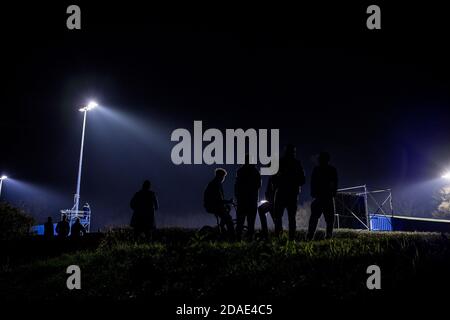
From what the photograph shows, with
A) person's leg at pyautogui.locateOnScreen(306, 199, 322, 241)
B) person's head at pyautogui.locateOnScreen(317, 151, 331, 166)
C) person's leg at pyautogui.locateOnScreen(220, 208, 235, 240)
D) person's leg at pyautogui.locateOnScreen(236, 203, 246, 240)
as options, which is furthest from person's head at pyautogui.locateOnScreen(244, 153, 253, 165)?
person's leg at pyautogui.locateOnScreen(306, 199, 322, 241)

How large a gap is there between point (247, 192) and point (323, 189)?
183cm

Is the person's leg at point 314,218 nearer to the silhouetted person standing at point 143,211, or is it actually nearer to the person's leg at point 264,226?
the person's leg at point 264,226

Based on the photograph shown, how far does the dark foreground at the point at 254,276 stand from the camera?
180 inches

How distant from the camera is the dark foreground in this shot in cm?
458

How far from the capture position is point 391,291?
438cm

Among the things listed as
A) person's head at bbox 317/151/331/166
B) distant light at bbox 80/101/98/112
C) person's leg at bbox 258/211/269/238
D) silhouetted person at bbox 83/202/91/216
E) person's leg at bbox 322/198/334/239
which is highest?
distant light at bbox 80/101/98/112

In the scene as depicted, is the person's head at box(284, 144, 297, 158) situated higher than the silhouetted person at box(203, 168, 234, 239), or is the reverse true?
the person's head at box(284, 144, 297, 158)

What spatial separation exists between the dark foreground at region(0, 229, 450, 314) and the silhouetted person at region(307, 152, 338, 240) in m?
1.44

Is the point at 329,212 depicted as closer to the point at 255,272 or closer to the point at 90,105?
the point at 255,272

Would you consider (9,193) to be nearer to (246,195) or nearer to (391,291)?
(246,195)

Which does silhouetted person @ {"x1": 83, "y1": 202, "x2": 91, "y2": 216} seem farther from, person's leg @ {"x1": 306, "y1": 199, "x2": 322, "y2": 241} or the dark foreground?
person's leg @ {"x1": 306, "y1": 199, "x2": 322, "y2": 241}

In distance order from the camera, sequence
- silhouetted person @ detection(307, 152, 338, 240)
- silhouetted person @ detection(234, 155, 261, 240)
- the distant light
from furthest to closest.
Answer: the distant light, silhouetted person @ detection(234, 155, 261, 240), silhouetted person @ detection(307, 152, 338, 240)
